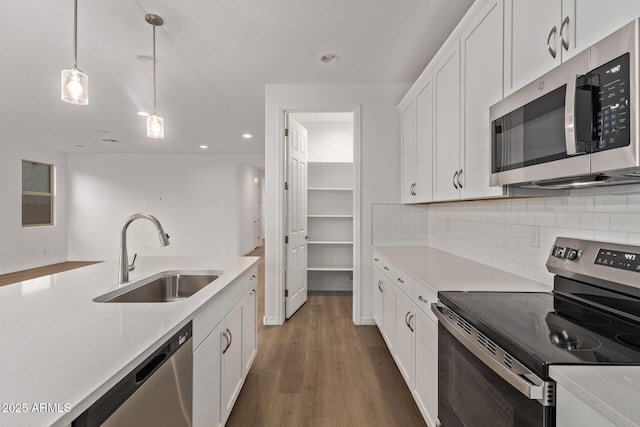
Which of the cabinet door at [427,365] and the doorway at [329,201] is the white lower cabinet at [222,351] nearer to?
the cabinet door at [427,365]

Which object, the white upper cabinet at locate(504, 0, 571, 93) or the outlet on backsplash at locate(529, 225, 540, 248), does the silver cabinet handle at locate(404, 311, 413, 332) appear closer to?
the outlet on backsplash at locate(529, 225, 540, 248)

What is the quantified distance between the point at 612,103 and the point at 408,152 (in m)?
2.24

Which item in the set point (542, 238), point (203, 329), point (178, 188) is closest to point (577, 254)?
point (542, 238)

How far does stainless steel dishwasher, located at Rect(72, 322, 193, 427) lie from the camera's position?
75 cm

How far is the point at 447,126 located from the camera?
2.08m

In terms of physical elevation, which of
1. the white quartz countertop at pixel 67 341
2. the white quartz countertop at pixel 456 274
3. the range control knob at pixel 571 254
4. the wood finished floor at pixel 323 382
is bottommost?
the wood finished floor at pixel 323 382

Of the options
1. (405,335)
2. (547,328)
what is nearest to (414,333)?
(405,335)

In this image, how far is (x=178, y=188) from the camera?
7.85 m

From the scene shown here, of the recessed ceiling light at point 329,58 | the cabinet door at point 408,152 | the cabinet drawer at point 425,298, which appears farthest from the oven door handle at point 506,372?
the recessed ceiling light at point 329,58

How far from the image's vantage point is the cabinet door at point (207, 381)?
Result: 1.29m

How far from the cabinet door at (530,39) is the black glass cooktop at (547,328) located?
0.90 meters

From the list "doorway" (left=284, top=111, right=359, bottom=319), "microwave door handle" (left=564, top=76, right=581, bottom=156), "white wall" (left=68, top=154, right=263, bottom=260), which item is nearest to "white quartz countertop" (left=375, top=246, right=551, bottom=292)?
"microwave door handle" (left=564, top=76, right=581, bottom=156)

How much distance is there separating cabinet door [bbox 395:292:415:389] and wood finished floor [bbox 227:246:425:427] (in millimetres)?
A: 222

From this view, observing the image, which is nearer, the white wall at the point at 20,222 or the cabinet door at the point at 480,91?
the cabinet door at the point at 480,91
